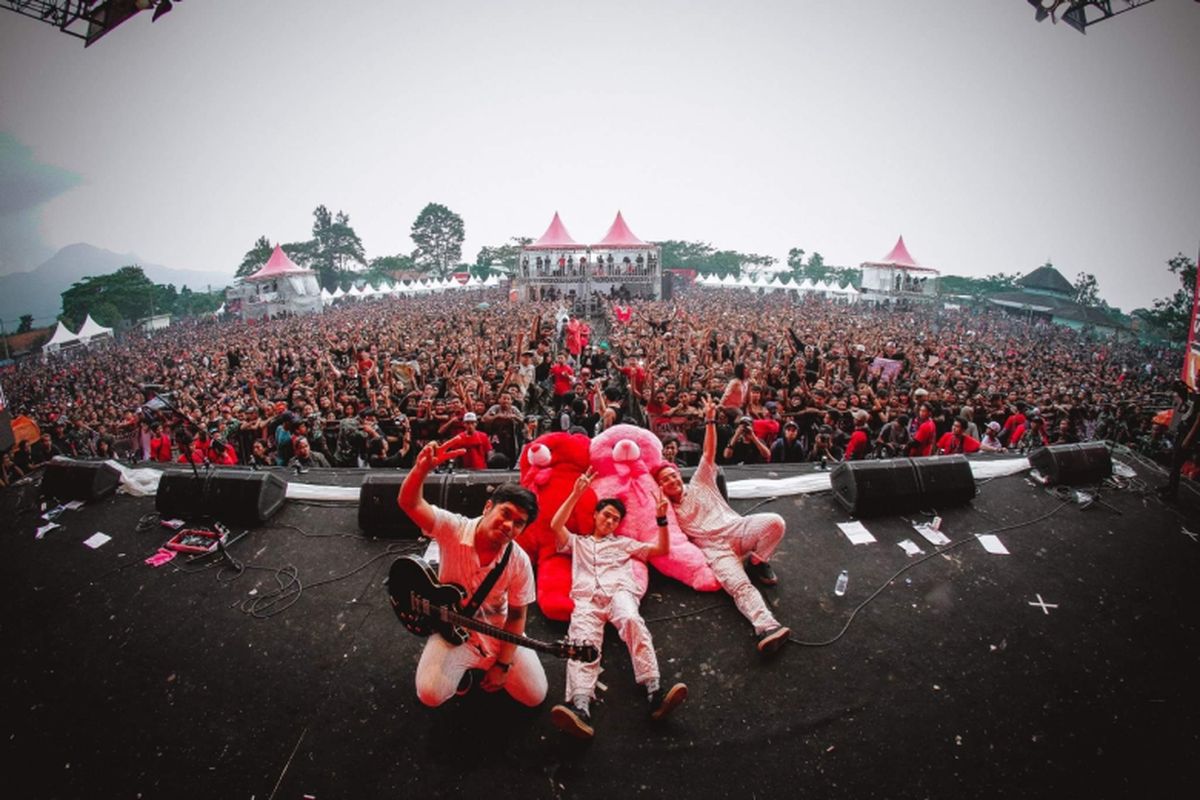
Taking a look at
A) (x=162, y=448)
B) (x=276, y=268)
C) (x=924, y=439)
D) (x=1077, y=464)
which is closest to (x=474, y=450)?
(x=162, y=448)

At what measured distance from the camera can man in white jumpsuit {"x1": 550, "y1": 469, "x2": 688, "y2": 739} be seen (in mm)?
2355

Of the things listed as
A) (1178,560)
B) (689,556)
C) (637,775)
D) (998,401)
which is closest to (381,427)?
(689,556)

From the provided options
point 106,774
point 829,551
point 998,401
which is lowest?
point 106,774

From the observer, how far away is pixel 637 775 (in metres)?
2.18

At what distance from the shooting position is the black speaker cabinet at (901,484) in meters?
4.14

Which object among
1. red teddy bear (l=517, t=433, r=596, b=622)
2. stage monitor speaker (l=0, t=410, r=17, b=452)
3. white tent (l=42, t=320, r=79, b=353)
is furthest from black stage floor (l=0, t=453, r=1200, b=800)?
white tent (l=42, t=320, r=79, b=353)

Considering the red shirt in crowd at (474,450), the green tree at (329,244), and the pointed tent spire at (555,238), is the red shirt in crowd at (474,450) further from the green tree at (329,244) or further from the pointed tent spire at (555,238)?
the green tree at (329,244)

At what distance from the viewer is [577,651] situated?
2.05 meters

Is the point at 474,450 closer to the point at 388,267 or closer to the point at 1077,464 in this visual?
the point at 1077,464

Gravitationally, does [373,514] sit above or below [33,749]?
above

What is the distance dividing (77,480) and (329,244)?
66.2 meters

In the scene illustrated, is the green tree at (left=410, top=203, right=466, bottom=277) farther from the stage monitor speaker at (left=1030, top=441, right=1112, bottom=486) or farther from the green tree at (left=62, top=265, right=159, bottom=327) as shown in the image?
the stage monitor speaker at (left=1030, top=441, right=1112, bottom=486)

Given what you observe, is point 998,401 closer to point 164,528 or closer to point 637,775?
point 637,775

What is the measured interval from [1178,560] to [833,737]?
3532 mm
